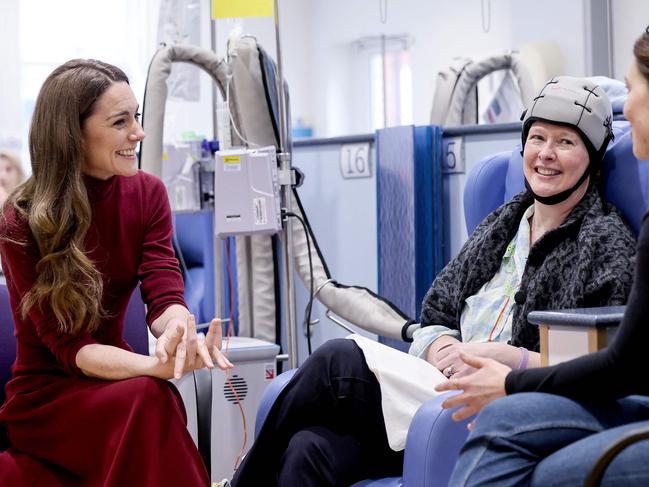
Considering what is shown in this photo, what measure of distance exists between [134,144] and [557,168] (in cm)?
90

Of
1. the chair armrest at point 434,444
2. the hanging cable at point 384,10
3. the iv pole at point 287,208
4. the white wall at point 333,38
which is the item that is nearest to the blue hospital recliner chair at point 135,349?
the chair armrest at point 434,444

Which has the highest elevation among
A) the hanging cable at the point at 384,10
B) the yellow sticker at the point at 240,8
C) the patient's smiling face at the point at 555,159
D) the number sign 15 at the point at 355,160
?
the hanging cable at the point at 384,10

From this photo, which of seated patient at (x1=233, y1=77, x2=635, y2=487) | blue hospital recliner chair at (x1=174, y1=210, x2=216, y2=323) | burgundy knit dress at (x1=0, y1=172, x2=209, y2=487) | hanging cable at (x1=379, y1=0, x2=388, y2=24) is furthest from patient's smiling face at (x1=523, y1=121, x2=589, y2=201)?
hanging cable at (x1=379, y1=0, x2=388, y2=24)

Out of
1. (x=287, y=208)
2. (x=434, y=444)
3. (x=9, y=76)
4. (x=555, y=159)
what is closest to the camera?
(x=434, y=444)

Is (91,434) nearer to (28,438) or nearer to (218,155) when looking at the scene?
(28,438)

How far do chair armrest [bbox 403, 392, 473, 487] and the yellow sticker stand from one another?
1.61 m

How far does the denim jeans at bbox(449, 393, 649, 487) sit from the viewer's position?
1.33 meters

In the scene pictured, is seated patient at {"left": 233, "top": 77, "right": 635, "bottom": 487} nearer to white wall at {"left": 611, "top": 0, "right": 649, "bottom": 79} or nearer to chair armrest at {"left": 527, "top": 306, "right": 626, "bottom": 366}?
chair armrest at {"left": 527, "top": 306, "right": 626, "bottom": 366}

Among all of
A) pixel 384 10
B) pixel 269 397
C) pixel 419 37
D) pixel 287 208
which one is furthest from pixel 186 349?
pixel 384 10

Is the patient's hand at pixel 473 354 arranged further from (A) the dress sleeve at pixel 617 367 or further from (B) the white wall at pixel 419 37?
(B) the white wall at pixel 419 37

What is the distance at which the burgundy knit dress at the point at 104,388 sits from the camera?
180 centimetres

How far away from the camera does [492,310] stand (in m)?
2.11

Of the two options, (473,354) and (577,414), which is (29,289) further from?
(577,414)

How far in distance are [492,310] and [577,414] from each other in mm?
702
